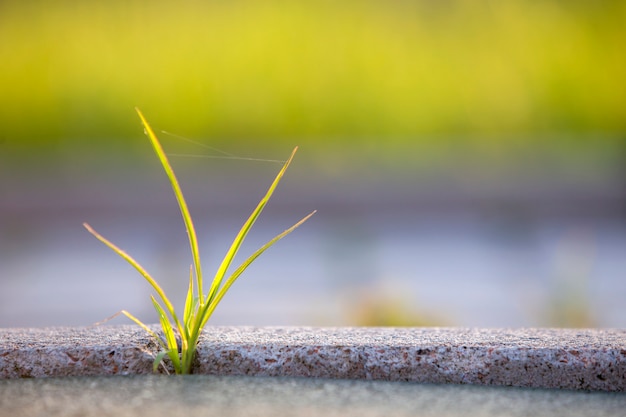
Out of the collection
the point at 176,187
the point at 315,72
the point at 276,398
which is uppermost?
the point at 315,72

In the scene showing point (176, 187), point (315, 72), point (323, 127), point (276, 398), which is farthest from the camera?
point (315, 72)

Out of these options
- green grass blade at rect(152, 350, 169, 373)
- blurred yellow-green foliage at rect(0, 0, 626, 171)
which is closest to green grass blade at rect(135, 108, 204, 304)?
green grass blade at rect(152, 350, 169, 373)

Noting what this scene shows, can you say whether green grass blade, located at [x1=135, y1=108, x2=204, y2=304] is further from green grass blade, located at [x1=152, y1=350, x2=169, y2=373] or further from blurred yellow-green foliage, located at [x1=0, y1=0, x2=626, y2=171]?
blurred yellow-green foliage, located at [x1=0, y1=0, x2=626, y2=171]

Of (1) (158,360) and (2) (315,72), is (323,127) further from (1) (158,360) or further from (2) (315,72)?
(1) (158,360)

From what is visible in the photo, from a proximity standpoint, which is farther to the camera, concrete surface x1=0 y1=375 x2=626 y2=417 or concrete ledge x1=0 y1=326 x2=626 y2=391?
concrete ledge x1=0 y1=326 x2=626 y2=391

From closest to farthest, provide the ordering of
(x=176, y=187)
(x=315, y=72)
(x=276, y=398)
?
1. (x=276, y=398)
2. (x=176, y=187)
3. (x=315, y=72)

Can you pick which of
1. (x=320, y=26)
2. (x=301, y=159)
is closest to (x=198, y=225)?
(x=301, y=159)

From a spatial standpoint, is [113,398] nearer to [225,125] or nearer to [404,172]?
[404,172]

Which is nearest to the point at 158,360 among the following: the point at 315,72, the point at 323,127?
the point at 323,127
